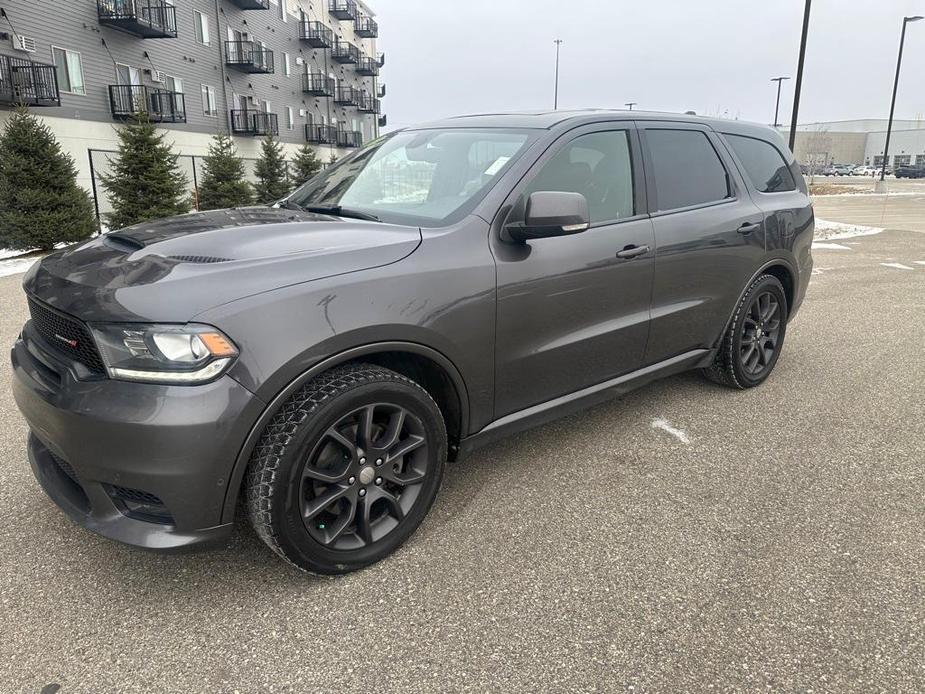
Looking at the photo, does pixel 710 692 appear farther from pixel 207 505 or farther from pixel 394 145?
pixel 394 145

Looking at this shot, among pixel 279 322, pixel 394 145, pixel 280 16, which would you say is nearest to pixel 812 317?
pixel 394 145

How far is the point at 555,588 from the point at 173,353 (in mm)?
1596

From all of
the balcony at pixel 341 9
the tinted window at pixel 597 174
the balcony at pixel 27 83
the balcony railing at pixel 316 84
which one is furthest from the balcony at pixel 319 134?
the tinted window at pixel 597 174

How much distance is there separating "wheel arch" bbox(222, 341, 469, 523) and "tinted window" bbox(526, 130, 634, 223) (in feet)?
3.00

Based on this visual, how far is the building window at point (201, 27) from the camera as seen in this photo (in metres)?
28.2

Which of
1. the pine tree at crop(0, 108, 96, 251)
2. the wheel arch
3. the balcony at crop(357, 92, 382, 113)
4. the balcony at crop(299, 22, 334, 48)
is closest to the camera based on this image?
the wheel arch

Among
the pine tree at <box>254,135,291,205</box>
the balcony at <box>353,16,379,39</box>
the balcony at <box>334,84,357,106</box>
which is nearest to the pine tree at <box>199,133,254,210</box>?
the pine tree at <box>254,135,291,205</box>

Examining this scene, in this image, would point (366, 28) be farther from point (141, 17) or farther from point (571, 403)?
point (571, 403)

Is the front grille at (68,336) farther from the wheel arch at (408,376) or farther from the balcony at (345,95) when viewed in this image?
the balcony at (345,95)

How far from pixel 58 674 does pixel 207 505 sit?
663 mm

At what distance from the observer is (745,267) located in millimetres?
4230

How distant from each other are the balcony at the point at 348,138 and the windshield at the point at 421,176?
43.5 metres

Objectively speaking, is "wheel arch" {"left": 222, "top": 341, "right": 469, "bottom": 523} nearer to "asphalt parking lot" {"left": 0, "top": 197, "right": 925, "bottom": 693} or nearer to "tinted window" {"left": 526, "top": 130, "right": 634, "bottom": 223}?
"asphalt parking lot" {"left": 0, "top": 197, "right": 925, "bottom": 693}

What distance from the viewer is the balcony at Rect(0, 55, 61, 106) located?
1759cm
